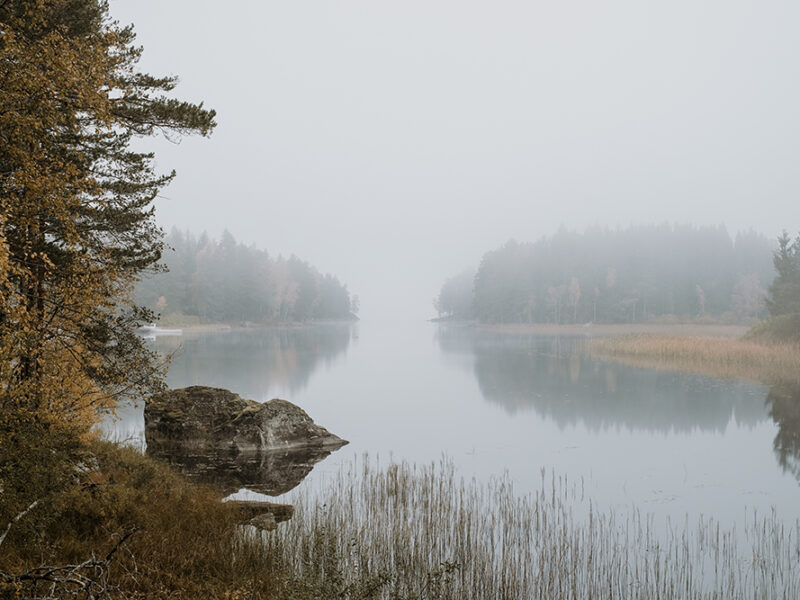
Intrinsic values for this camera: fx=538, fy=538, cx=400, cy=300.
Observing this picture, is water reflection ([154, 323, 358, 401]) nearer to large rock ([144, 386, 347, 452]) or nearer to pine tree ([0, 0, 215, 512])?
large rock ([144, 386, 347, 452])

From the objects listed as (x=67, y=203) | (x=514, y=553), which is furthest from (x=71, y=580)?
(x=514, y=553)

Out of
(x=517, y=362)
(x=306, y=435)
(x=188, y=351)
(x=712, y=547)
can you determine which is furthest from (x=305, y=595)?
(x=188, y=351)

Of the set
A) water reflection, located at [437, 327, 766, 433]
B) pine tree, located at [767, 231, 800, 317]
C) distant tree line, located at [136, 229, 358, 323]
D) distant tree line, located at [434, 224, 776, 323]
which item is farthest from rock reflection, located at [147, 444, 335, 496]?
distant tree line, located at [434, 224, 776, 323]

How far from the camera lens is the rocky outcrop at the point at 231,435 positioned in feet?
51.0

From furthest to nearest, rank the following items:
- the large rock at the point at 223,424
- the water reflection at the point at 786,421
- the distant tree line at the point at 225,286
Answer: the distant tree line at the point at 225,286
the large rock at the point at 223,424
the water reflection at the point at 786,421

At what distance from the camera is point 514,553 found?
8922mm

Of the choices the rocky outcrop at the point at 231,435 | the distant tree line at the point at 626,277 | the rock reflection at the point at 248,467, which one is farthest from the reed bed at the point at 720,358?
the distant tree line at the point at 626,277

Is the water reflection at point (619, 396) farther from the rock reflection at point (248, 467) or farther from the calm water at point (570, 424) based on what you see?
the rock reflection at point (248, 467)

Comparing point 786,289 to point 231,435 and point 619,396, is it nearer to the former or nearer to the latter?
point 619,396

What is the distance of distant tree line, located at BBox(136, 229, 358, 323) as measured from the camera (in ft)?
307

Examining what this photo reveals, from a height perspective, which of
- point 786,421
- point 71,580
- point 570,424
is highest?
point 71,580

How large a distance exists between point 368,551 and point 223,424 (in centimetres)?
993

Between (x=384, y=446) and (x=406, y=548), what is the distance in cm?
982

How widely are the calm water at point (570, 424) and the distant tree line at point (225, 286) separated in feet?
187
